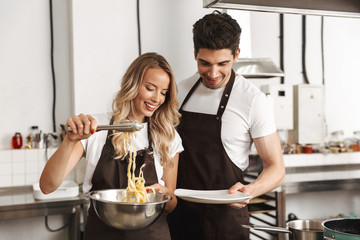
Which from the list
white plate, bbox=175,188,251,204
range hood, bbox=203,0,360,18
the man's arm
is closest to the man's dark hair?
range hood, bbox=203,0,360,18

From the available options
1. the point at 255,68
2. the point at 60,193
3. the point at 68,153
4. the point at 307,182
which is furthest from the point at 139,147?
the point at 307,182

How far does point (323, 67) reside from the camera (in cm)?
534

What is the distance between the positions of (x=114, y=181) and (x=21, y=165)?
87.0 inches

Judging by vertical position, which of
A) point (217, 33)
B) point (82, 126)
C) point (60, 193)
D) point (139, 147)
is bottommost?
point (60, 193)

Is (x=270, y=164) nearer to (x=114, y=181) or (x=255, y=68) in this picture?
(x=114, y=181)

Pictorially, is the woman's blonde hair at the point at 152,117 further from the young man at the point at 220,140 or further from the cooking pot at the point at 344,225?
the cooking pot at the point at 344,225

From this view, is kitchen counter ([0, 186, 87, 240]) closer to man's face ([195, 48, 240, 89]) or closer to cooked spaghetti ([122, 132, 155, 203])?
cooked spaghetti ([122, 132, 155, 203])

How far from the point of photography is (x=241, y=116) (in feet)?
7.45

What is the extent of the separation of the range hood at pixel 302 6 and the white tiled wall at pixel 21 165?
259cm

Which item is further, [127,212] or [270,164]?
[270,164]

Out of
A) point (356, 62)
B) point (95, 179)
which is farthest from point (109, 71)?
point (356, 62)

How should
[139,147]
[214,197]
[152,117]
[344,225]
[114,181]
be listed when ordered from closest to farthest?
[344,225]
[214,197]
[114,181]
[139,147]
[152,117]

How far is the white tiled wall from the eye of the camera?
3.73m

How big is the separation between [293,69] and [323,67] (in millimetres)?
457
